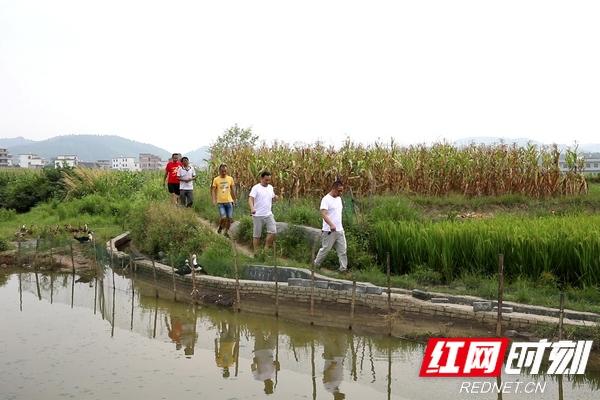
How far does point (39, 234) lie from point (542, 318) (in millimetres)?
15296

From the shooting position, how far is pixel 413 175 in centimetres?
1909

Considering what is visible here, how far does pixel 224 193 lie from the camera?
13992 mm

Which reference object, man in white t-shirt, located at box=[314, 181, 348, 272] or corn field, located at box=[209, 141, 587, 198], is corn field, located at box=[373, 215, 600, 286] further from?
corn field, located at box=[209, 141, 587, 198]

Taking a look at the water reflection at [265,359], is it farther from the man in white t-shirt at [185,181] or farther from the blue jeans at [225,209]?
the man in white t-shirt at [185,181]

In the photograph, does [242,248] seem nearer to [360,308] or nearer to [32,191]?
[360,308]

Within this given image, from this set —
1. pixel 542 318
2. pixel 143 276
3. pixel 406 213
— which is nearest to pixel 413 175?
pixel 406 213

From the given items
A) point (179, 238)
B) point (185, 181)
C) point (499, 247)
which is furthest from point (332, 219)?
point (185, 181)

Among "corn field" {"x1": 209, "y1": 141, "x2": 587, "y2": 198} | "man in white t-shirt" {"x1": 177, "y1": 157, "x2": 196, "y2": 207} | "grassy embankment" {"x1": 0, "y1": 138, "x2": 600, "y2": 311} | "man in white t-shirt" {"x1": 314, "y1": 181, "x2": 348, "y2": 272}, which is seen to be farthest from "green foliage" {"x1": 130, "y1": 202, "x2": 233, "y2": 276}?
"corn field" {"x1": 209, "y1": 141, "x2": 587, "y2": 198}

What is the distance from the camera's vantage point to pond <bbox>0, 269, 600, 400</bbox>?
24.5ft

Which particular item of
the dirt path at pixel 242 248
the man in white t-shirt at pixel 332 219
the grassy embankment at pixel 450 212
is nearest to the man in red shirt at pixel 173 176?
the grassy embankment at pixel 450 212

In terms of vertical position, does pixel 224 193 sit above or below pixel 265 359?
above

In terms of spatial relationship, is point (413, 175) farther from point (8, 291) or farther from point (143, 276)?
point (8, 291)

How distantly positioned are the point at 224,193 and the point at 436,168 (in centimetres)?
807

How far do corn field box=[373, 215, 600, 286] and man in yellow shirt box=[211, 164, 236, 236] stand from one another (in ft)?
11.9
